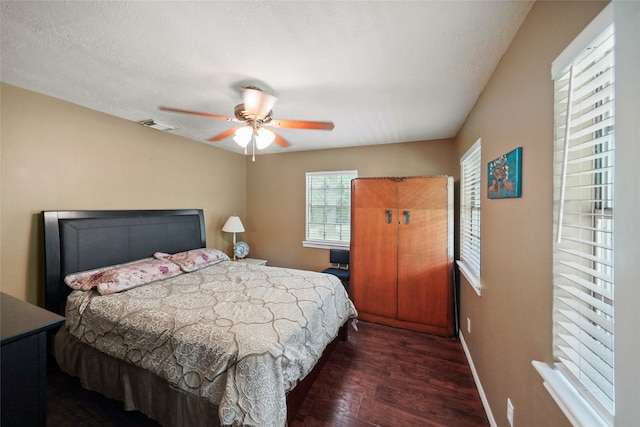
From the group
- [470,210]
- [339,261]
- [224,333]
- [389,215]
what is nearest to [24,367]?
[224,333]

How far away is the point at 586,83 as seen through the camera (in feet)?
2.70

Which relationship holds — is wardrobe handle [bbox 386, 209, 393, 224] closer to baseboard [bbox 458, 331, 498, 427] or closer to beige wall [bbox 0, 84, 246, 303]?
baseboard [bbox 458, 331, 498, 427]

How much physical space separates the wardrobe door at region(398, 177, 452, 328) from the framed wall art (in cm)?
123

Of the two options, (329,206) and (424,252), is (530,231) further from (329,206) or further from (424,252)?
(329,206)

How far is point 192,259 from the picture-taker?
2875 mm

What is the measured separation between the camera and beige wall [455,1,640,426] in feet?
1.92

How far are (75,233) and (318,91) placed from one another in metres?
2.59

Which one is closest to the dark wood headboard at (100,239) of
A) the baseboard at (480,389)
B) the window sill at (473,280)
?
the window sill at (473,280)

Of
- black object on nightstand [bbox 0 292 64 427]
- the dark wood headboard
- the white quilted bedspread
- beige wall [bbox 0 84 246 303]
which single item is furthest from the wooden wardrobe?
black object on nightstand [bbox 0 292 64 427]

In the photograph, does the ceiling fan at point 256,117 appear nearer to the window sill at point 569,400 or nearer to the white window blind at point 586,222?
the white window blind at point 586,222

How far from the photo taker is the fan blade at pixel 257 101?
178cm

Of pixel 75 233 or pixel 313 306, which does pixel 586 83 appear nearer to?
pixel 313 306

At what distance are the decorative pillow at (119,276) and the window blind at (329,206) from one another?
7.41 feet

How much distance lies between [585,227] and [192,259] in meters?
3.22
